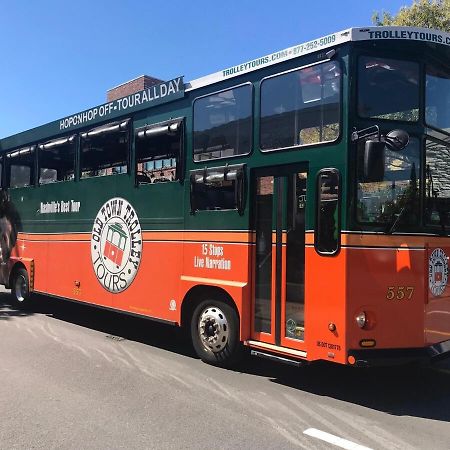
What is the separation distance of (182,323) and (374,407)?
109 inches

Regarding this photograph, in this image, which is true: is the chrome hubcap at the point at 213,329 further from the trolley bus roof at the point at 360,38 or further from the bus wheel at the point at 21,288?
the bus wheel at the point at 21,288

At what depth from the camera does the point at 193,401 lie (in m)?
5.19

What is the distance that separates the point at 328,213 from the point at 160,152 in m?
3.11

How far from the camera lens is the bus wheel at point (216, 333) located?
20.2 ft

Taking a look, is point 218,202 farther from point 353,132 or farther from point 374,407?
point 374,407

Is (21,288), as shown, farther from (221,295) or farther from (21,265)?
(221,295)

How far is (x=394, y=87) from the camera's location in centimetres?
527

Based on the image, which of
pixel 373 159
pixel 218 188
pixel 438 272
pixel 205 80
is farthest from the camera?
pixel 205 80

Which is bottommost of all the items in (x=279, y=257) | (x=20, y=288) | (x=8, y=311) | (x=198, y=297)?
(x=8, y=311)

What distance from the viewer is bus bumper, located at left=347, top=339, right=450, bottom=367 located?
488 centimetres

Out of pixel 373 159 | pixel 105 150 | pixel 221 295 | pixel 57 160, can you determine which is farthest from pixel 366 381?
pixel 57 160

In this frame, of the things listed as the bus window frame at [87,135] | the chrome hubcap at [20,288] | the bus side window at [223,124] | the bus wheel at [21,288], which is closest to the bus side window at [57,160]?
the bus window frame at [87,135]

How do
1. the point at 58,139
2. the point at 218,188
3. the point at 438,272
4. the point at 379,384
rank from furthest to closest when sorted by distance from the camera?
the point at 58,139, the point at 218,188, the point at 379,384, the point at 438,272

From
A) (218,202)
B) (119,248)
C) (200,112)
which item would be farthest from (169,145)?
(119,248)
